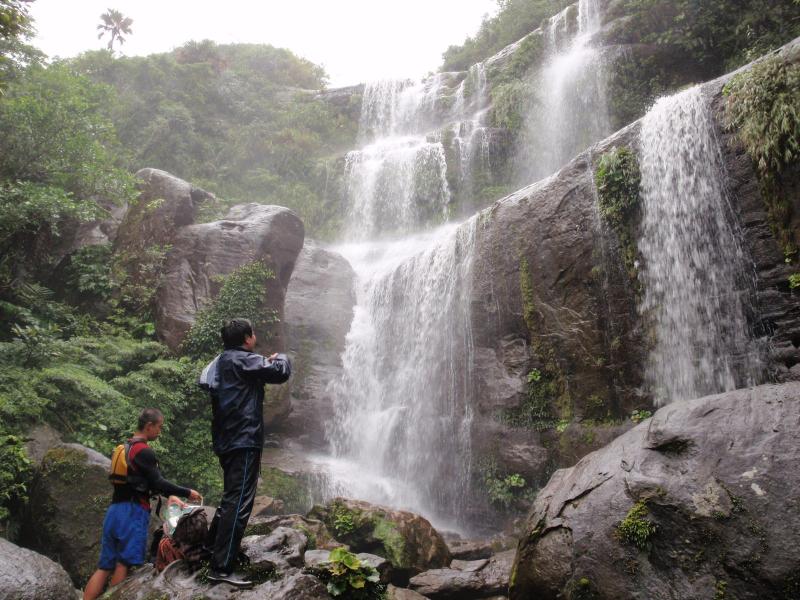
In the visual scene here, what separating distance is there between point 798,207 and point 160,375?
37.7 feet

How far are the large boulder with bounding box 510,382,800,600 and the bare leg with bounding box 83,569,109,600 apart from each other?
3.61 meters

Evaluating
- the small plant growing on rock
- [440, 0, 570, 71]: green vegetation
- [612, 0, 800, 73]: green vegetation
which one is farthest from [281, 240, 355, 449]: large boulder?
[440, 0, 570, 71]: green vegetation

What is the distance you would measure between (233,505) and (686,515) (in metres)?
3.52

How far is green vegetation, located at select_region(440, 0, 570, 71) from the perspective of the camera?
77.7 feet

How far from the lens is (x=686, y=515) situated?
415cm

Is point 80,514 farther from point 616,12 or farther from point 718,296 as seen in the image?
point 616,12

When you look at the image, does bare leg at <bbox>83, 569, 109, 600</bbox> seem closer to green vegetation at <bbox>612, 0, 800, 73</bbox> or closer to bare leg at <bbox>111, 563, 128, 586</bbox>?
bare leg at <bbox>111, 563, 128, 586</bbox>

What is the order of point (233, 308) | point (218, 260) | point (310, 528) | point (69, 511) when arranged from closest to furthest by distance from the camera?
point (69, 511)
point (310, 528)
point (233, 308)
point (218, 260)

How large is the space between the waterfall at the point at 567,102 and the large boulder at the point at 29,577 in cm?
1679

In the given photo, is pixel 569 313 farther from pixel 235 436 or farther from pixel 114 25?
pixel 114 25

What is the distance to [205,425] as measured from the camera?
10.9 meters

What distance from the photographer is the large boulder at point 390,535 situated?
723 cm

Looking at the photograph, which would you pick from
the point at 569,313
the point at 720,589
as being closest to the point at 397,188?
the point at 569,313

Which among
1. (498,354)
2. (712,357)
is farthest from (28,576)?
(712,357)
